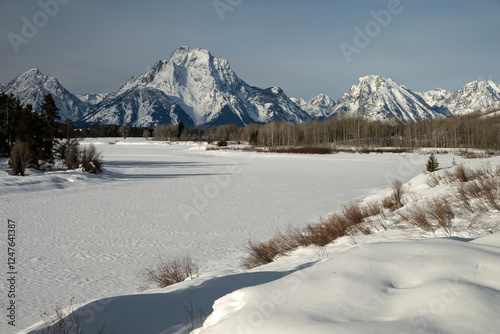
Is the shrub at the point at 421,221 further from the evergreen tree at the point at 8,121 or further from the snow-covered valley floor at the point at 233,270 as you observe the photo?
the evergreen tree at the point at 8,121

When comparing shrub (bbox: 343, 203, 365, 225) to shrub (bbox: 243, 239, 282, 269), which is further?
shrub (bbox: 343, 203, 365, 225)

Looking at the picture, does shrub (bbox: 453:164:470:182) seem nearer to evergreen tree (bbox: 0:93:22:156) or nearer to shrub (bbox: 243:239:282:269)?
shrub (bbox: 243:239:282:269)

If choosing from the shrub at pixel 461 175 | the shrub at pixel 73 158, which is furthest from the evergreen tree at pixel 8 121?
the shrub at pixel 461 175

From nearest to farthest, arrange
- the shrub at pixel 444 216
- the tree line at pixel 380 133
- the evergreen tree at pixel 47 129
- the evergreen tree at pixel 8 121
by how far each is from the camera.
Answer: the shrub at pixel 444 216 < the evergreen tree at pixel 47 129 < the evergreen tree at pixel 8 121 < the tree line at pixel 380 133

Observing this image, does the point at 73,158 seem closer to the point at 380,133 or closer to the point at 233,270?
the point at 233,270

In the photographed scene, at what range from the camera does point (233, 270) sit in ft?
20.8

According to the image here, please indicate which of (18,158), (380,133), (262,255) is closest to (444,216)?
(262,255)

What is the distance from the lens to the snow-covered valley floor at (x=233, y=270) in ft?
7.42

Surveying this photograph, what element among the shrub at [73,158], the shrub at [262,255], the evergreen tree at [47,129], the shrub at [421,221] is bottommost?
the shrub at [262,255]

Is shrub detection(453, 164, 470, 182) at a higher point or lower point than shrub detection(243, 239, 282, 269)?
higher

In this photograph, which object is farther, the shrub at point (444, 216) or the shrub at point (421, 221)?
the shrub at point (421, 221)

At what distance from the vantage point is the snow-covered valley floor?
2262mm

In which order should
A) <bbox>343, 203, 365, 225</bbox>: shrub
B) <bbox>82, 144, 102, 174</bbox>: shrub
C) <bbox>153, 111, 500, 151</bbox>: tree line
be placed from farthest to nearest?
<bbox>153, 111, 500, 151</bbox>: tree line
<bbox>82, 144, 102, 174</bbox>: shrub
<bbox>343, 203, 365, 225</bbox>: shrub

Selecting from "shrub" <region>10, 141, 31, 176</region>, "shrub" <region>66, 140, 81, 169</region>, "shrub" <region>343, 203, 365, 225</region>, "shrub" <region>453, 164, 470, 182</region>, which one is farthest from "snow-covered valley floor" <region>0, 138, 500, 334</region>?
"shrub" <region>66, 140, 81, 169</region>
